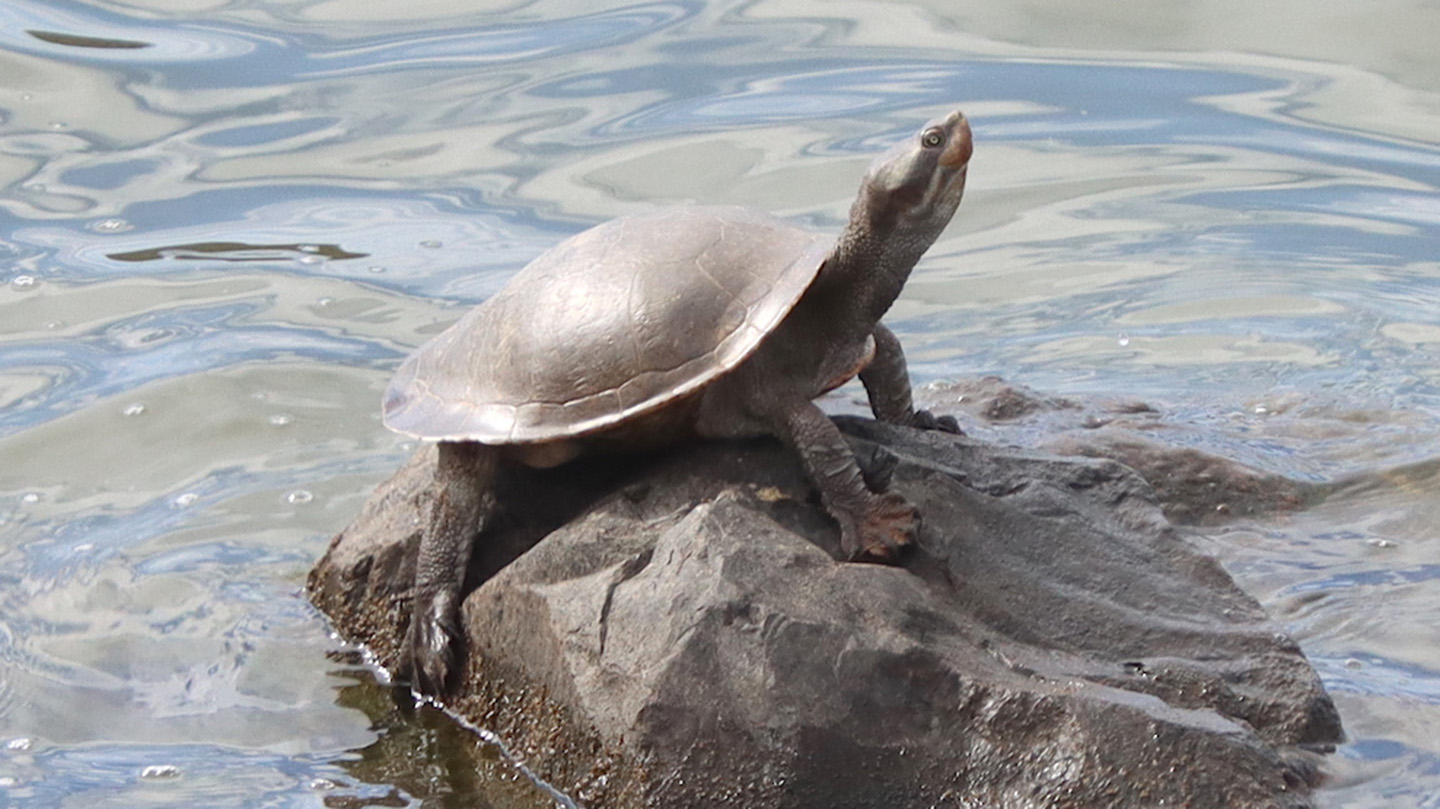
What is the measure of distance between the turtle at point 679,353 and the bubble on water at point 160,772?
64 cm

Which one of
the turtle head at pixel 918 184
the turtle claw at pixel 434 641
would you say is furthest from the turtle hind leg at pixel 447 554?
the turtle head at pixel 918 184

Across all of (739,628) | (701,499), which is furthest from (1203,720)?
(701,499)

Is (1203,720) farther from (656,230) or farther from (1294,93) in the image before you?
(1294,93)

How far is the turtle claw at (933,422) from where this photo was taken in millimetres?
4922

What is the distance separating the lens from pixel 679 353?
4203 millimetres

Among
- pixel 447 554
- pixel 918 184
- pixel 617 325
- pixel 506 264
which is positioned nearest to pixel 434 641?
pixel 447 554

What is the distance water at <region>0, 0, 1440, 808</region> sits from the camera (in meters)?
4.84

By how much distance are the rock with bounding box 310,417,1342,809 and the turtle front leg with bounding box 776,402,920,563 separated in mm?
85

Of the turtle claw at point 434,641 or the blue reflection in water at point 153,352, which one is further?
the blue reflection in water at point 153,352

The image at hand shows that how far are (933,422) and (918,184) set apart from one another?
91 cm

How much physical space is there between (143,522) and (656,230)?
9.07 feet

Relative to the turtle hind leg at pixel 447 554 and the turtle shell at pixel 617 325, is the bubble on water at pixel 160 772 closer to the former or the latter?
the turtle hind leg at pixel 447 554

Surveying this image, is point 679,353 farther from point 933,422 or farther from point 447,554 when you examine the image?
point 933,422

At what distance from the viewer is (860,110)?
10.6m
